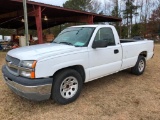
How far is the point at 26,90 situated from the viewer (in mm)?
3609

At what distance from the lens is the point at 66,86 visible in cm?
418

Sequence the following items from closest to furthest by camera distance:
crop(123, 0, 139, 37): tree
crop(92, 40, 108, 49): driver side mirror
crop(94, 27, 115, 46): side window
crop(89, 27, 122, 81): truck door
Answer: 1. crop(92, 40, 108, 49): driver side mirror
2. crop(89, 27, 122, 81): truck door
3. crop(94, 27, 115, 46): side window
4. crop(123, 0, 139, 37): tree

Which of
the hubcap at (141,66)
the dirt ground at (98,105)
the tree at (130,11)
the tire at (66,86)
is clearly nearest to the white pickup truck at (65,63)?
the tire at (66,86)

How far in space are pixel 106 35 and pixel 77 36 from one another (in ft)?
2.80

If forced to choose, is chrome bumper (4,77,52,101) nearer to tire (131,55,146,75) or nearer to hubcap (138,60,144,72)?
tire (131,55,146,75)

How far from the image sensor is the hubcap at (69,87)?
412 cm

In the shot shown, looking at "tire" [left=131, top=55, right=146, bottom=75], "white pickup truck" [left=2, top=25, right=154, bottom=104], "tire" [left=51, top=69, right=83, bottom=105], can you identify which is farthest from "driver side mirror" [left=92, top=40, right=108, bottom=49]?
"tire" [left=131, top=55, right=146, bottom=75]

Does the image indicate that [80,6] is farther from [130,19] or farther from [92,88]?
[92,88]

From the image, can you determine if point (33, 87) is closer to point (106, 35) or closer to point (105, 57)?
point (105, 57)

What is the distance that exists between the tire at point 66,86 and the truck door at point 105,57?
0.50 m

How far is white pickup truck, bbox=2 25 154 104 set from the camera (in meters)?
3.63

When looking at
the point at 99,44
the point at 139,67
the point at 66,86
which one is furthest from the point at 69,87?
the point at 139,67

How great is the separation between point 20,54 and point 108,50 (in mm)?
2262

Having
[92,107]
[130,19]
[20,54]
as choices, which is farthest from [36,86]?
[130,19]
